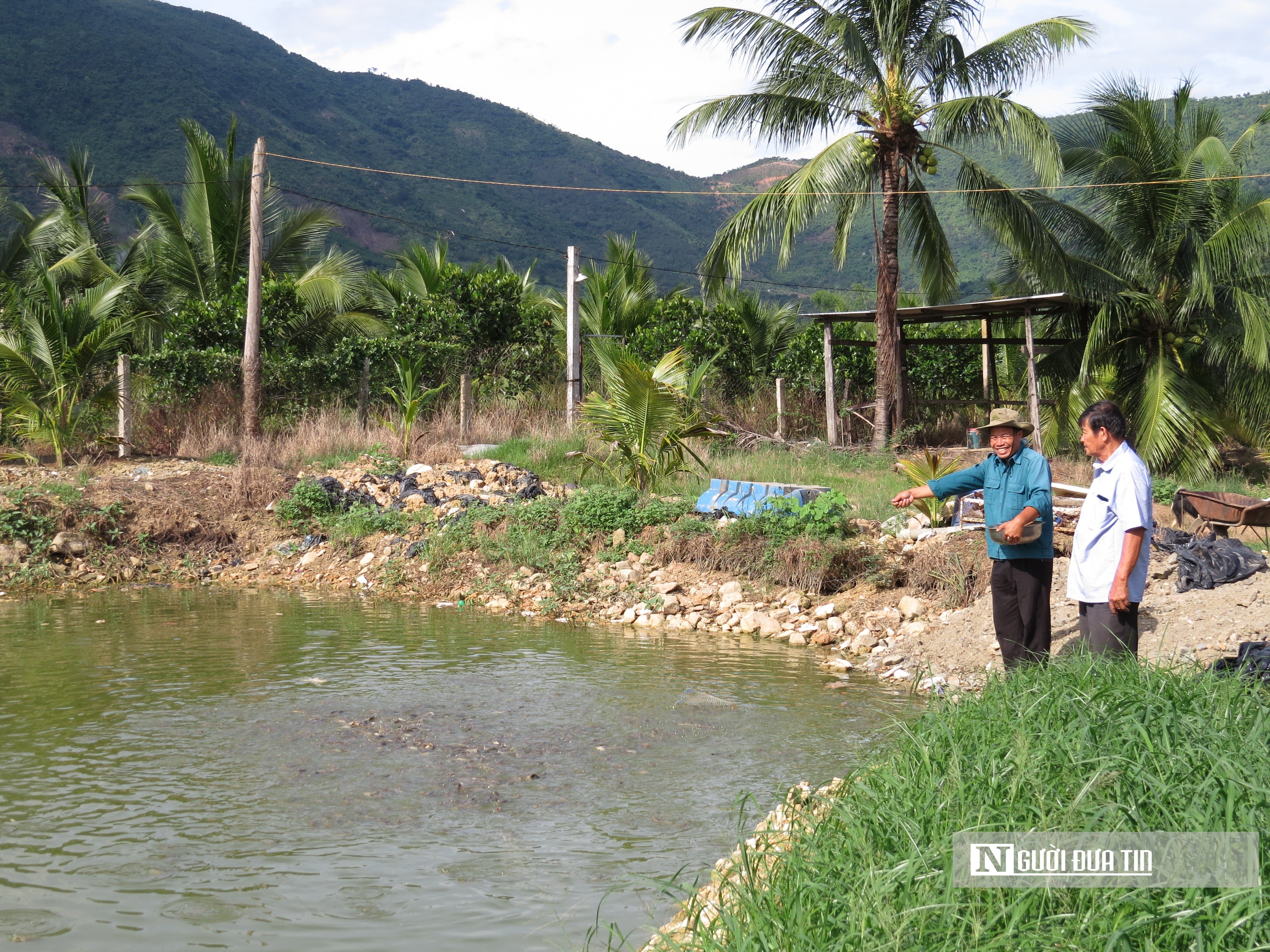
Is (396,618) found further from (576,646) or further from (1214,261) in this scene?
(1214,261)

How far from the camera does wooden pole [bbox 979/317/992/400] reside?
65.6 ft

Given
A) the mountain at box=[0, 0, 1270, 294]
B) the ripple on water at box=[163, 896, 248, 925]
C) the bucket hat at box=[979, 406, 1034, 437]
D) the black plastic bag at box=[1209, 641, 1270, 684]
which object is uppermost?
the mountain at box=[0, 0, 1270, 294]

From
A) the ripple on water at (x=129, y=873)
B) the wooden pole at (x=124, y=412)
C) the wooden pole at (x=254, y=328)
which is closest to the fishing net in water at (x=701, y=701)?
the ripple on water at (x=129, y=873)

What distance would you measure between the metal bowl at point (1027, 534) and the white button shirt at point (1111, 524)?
47 centimetres

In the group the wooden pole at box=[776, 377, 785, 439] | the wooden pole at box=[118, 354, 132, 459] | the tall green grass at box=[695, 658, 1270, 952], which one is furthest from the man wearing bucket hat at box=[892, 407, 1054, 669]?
the wooden pole at box=[776, 377, 785, 439]

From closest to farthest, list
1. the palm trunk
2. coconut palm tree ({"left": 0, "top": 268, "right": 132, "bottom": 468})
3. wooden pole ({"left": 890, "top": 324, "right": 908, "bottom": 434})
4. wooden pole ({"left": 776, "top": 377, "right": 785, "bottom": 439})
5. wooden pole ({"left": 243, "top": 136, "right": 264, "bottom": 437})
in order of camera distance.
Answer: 1. coconut palm tree ({"left": 0, "top": 268, "right": 132, "bottom": 468})
2. wooden pole ({"left": 243, "top": 136, "right": 264, "bottom": 437})
3. the palm trunk
4. wooden pole ({"left": 890, "top": 324, "right": 908, "bottom": 434})
5. wooden pole ({"left": 776, "top": 377, "right": 785, "bottom": 439})

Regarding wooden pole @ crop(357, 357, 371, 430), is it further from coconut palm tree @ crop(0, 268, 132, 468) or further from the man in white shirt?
the man in white shirt

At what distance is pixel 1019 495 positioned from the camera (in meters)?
6.00

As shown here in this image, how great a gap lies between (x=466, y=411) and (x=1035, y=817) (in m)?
16.1

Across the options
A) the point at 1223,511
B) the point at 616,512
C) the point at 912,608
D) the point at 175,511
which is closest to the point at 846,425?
the point at 616,512

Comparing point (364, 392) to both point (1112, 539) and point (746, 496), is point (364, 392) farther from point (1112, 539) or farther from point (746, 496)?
point (1112, 539)

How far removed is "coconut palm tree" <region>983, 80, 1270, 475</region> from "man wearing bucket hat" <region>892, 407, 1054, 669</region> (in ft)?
42.4

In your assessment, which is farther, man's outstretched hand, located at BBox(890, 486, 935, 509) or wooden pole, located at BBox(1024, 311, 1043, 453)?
wooden pole, located at BBox(1024, 311, 1043, 453)

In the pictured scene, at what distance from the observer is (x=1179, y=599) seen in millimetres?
8328
